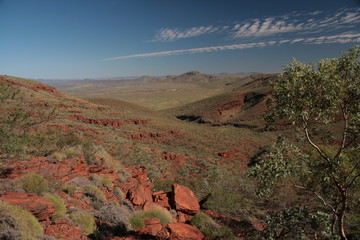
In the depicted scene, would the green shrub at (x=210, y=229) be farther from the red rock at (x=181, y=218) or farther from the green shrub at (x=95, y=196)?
the green shrub at (x=95, y=196)

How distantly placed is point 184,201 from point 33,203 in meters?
7.35

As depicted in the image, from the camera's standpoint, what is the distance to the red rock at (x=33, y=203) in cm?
632

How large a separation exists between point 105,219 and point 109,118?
30.3 meters

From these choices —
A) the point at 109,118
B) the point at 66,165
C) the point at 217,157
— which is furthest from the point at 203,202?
the point at 109,118

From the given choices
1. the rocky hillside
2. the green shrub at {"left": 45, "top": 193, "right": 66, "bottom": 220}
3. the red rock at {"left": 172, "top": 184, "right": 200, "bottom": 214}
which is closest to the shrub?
the rocky hillside

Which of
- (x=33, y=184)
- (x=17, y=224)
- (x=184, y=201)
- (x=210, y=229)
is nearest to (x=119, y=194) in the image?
(x=184, y=201)

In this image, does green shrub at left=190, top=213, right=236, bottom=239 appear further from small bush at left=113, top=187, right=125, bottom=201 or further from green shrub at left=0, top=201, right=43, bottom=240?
green shrub at left=0, top=201, right=43, bottom=240

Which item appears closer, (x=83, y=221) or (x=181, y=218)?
(x=83, y=221)

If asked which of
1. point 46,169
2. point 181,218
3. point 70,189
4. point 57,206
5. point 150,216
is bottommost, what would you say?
point 181,218

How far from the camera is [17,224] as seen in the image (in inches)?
206

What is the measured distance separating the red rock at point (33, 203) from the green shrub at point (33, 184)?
1129 millimetres

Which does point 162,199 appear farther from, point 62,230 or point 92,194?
point 62,230

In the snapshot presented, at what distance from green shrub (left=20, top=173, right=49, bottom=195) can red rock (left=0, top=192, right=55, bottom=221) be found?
113cm

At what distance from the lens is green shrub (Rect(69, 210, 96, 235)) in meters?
6.93
